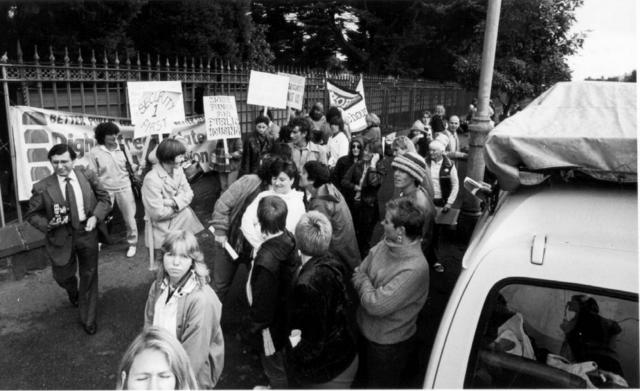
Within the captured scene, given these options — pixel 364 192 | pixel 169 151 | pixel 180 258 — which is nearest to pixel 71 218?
pixel 169 151

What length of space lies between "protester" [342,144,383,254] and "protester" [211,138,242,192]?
259cm

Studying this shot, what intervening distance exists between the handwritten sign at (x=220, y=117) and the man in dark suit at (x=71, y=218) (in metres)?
3.22

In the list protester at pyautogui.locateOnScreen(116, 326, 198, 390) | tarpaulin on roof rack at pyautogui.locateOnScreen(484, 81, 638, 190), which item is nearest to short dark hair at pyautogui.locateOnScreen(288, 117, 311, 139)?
tarpaulin on roof rack at pyautogui.locateOnScreen(484, 81, 638, 190)

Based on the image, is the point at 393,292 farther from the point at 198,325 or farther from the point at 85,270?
the point at 85,270

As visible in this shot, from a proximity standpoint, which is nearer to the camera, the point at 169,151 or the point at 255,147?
the point at 169,151

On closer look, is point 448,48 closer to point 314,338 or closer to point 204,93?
point 204,93

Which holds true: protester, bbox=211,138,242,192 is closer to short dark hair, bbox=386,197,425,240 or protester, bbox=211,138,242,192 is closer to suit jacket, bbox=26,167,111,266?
suit jacket, bbox=26,167,111,266

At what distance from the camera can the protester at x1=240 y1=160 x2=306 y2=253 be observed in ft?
12.8

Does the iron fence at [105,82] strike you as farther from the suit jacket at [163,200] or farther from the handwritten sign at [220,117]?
the suit jacket at [163,200]

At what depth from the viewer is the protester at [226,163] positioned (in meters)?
7.89

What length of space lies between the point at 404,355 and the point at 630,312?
1.49 metres

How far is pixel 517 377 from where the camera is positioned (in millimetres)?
1793

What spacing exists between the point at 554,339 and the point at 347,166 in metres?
4.19

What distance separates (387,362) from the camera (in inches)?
118
